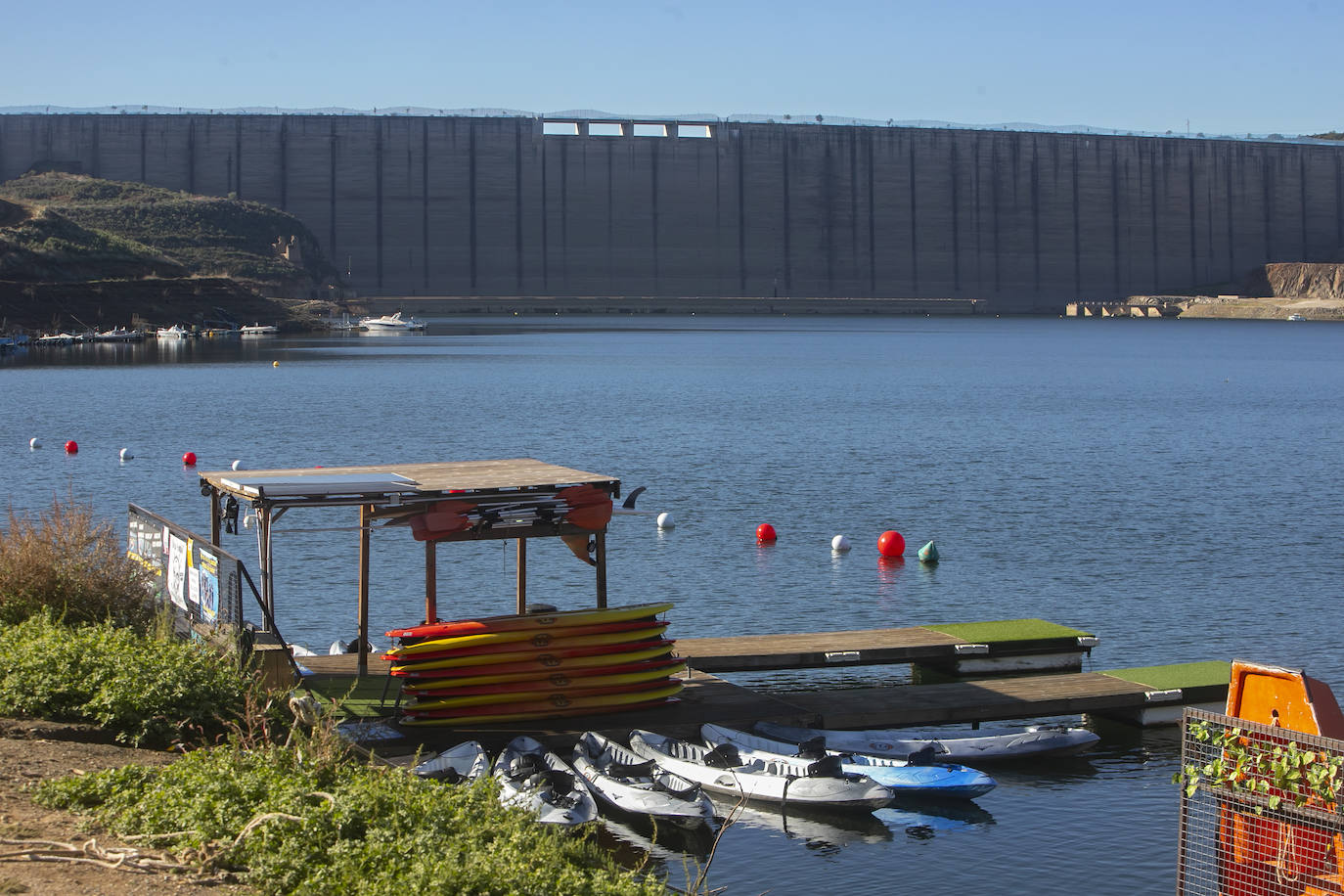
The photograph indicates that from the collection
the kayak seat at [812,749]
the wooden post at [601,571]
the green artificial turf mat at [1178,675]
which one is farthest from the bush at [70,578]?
the green artificial turf mat at [1178,675]

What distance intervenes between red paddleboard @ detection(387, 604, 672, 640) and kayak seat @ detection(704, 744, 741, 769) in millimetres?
1272

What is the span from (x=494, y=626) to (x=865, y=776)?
3.33m

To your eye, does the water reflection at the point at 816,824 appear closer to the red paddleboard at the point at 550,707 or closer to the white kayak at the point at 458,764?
the red paddleboard at the point at 550,707

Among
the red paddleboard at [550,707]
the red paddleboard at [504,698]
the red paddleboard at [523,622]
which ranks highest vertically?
the red paddleboard at [523,622]

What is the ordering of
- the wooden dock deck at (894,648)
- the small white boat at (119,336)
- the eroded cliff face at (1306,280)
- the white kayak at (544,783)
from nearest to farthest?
1. the white kayak at (544,783)
2. the wooden dock deck at (894,648)
3. the small white boat at (119,336)
4. the eroded cliff face at (1306,280)

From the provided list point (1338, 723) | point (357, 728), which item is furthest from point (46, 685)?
point (1338, 723)

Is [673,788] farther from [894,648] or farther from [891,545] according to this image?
[891,545]

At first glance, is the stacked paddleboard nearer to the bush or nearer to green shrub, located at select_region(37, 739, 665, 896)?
the bush

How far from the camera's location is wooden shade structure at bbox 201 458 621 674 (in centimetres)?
Answer: 1202

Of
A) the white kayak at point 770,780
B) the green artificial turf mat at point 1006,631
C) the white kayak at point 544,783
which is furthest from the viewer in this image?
the green artificial turf mat at point 1006,631

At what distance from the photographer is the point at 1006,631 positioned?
17359 millimetres

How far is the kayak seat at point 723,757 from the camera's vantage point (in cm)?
1205

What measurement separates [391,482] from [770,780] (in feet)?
13.2

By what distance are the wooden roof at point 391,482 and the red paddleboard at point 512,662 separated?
1391 millimetres
